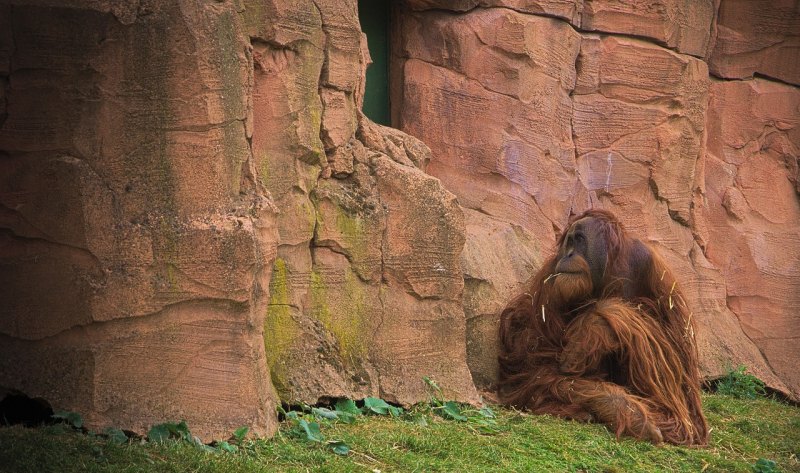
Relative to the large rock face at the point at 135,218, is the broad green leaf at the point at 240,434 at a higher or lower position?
lower

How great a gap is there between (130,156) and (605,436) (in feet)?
8.20

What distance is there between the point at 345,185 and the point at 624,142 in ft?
8.20

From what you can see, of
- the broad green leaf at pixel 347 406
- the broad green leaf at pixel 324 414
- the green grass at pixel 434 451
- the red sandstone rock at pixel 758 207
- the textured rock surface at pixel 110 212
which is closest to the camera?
the green grass at pixel 434 451

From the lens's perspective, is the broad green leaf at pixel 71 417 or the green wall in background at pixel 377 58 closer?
the broad green leaf at pixel 71 417

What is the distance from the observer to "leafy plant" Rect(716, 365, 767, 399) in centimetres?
684

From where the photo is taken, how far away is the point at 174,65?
405 centimetres

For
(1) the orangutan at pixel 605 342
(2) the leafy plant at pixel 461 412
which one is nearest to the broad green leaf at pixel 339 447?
(2) the leafy plant at pixel 461 412

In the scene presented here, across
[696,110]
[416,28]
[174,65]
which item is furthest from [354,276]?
[696,110]

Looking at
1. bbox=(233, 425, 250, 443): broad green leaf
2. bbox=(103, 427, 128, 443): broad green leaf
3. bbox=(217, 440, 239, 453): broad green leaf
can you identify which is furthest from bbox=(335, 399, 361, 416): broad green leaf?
bbox=(103, 427, 128, 443): broad green leaf

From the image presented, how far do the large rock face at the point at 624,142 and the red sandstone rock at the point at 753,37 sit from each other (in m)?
0.01

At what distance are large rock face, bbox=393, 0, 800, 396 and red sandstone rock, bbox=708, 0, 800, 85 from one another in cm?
1

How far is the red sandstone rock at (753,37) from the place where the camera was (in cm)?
751

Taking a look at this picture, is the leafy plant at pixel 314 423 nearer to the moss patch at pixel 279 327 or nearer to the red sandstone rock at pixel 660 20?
the moss patch at pixel 279 327

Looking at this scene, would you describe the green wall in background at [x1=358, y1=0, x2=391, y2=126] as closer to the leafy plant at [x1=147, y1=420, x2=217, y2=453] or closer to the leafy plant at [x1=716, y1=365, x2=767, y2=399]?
the leafy plant at [x1=716, y1=365, x2=767, y2=399]
